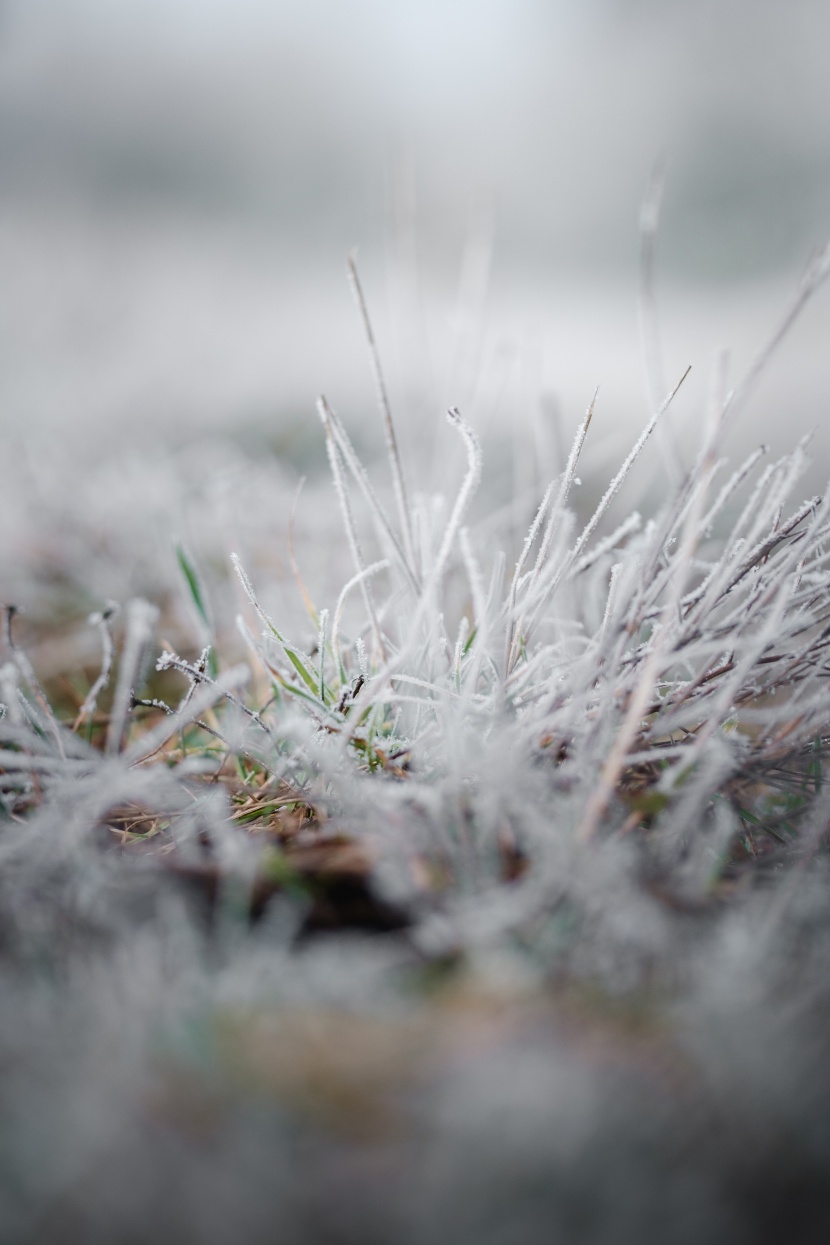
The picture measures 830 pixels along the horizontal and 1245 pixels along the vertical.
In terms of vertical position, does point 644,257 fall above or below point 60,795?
above

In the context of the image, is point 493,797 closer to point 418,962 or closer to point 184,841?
point 418,962

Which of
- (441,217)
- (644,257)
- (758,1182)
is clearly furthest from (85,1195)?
(441,217)

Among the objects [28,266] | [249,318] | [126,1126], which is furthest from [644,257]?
[28,266]

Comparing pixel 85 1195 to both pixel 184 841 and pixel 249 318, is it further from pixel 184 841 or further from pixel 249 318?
pixel 249 318

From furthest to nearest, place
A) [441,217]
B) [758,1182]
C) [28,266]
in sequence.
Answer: [28,266], [441,217], [758,1182]

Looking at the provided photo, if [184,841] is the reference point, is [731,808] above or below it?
above

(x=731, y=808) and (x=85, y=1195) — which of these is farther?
(x=731, y=808)

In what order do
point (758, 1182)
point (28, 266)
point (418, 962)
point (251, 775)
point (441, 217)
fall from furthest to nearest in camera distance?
point (28, 266) < point (441, 217) < point (251, 775) < point (418, 962) < point (758, 1182)

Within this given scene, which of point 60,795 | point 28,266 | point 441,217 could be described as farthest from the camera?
point 28,266

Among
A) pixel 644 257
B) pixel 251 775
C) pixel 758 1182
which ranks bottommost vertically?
pixel 251 775
